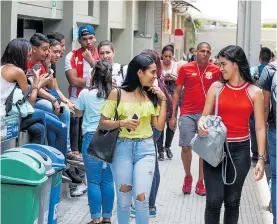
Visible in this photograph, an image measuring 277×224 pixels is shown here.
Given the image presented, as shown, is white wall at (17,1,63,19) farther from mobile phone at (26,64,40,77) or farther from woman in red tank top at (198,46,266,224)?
woman in red tank top at (198,46,266,224)

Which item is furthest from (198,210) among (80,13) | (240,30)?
(80,13)

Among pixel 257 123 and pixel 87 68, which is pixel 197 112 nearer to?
pixel 87 68

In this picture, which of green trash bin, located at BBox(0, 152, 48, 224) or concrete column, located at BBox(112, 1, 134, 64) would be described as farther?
concrete column, located at BBox(112, 1, 134, 64)

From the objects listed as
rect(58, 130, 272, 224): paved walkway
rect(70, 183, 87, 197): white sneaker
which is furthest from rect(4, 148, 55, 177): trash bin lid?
rect(70, 183, 87, 197): white sneaker

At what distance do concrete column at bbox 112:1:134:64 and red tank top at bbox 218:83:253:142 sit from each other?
493 inches

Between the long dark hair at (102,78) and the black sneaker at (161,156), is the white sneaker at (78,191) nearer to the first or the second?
the long dark hair at (102,78)

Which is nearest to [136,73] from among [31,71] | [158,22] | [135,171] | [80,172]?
[135,171]

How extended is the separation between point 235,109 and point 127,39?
1278 centimetres

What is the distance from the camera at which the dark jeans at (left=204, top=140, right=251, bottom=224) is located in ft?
17.3

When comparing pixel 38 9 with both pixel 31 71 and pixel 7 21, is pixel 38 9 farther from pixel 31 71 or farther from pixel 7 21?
pixel 31 71

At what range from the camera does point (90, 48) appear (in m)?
8.70

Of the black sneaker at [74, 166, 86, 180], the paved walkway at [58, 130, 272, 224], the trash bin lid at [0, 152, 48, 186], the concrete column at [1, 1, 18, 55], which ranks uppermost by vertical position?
the concrete column at [1, 1, 18, 55]

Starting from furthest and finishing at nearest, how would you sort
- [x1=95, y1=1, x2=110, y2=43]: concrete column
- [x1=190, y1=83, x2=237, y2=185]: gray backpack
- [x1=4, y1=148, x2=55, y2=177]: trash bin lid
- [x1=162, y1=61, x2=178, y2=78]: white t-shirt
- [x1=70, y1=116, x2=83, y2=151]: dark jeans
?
[x1=95, y1=1, x2=110, y2=43]: concrete column < [x1=162, y1=61, x2=178, y2=78]: white t-shirt < [x1=70, y1=116, x2=83, y2=151]: dark jeans < [x1=190, y1=83, x2=237, y2=185]: gray backpack < [x1=4, y1=148, x2=55, y2=177]: trash bin lid

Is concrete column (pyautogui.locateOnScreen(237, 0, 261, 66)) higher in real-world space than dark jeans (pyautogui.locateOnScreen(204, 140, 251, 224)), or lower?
higher
